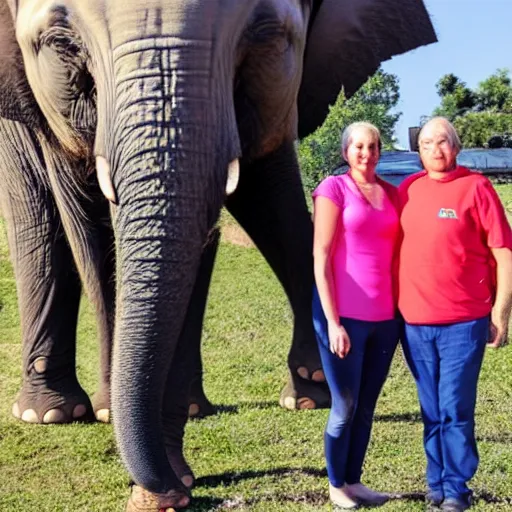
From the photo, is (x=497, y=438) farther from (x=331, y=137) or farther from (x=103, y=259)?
(x=331, y=137)

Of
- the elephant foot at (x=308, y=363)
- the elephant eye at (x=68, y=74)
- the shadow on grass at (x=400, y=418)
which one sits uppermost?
the elephant eye at (x=68, y=74)

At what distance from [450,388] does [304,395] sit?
76.1 inches

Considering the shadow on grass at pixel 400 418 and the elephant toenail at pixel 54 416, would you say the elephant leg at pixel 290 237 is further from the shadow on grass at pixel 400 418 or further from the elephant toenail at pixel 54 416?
the elephant toenail at pixel 54 416

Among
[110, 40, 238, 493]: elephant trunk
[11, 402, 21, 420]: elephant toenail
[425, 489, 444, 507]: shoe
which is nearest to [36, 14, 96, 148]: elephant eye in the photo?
[110, 40, 238, 493]: elephant trunk

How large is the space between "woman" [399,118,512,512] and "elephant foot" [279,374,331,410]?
1794 mm

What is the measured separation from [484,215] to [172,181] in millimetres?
1134

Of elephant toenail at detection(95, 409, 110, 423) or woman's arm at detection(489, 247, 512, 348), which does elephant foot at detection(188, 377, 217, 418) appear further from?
woman's arm at detection(489, 247, 512, 348)

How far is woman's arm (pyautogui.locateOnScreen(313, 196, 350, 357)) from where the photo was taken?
133 inches

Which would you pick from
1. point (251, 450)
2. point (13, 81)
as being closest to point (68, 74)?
point (13, 81)

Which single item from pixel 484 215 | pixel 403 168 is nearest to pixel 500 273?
pixel 484 215

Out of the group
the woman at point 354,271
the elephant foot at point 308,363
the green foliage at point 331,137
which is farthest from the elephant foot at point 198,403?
the green foliage at point 331,137

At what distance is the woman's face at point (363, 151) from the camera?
342cm

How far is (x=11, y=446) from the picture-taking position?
15.5 feet

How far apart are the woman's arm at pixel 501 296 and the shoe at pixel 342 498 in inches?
31.9
